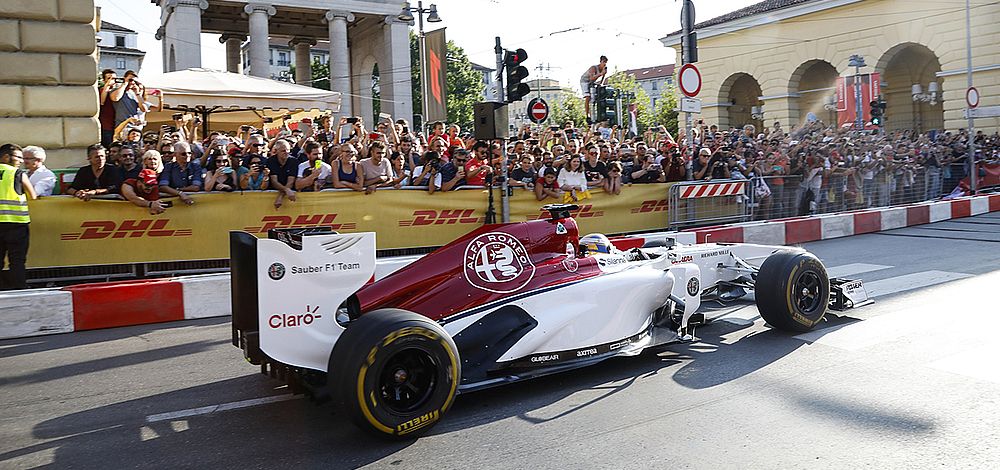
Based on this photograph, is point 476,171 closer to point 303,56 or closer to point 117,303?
point 117,303

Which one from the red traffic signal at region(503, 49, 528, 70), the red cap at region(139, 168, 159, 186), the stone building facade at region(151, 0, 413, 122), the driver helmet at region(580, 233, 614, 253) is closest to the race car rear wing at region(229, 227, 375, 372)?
the driver helmet at region(580, 233, 614, 253)

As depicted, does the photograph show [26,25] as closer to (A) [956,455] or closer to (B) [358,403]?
(B) [358,403]

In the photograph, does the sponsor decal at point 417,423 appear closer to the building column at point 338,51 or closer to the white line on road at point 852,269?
the white line on road at point 852,269

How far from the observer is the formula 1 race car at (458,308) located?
14.9 ft

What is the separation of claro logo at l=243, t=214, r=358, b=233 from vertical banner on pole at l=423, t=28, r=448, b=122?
16.6 metres

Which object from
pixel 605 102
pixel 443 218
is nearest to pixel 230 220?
pixel 443 218

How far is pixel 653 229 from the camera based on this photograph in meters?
13.6

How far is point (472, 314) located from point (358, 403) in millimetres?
1229

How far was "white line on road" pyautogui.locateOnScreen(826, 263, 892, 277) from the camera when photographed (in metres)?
9.99

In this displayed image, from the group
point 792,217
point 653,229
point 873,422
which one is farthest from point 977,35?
point 873,422

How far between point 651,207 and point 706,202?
1.17 meters

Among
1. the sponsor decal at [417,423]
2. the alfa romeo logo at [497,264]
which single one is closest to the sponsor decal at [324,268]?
the alfa romeo logo at [497,264]

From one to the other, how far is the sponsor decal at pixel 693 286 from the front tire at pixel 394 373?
2558 mm

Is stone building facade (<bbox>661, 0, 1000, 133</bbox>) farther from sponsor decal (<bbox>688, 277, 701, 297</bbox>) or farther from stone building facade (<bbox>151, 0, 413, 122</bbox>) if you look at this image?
sponsor decal (<bbox>688, 277, 701, 297</bbox>)
